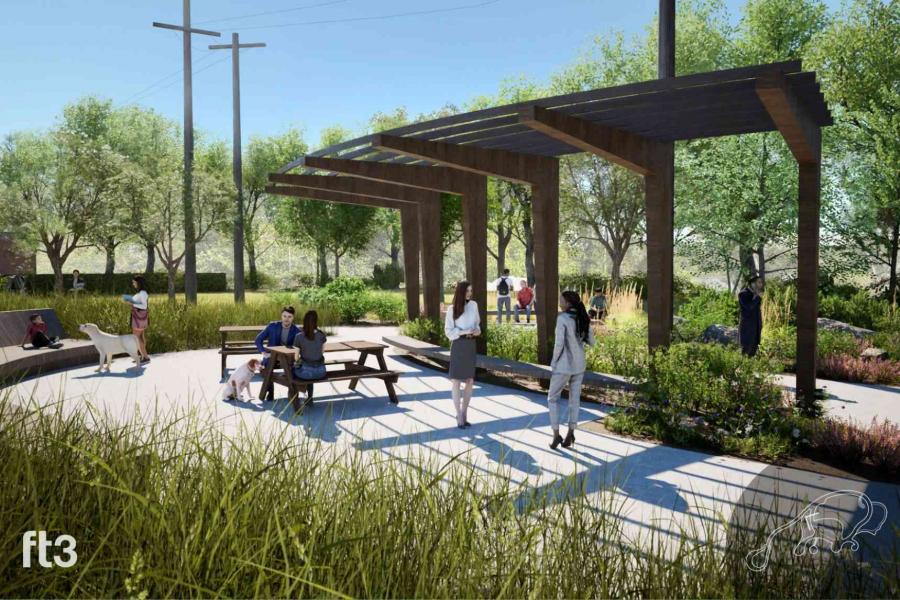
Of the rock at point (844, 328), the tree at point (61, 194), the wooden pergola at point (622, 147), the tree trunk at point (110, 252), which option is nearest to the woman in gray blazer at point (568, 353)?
the wooden pergola at point (622, 147)

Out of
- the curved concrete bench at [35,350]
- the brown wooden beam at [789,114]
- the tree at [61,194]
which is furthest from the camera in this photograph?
the tree at [61,194]

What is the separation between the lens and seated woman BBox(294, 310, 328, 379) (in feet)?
28.7

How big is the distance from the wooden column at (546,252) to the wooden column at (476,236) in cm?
115

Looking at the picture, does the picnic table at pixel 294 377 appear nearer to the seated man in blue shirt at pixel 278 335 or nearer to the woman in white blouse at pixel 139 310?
the seated man in blue shirt at pixel 278 335

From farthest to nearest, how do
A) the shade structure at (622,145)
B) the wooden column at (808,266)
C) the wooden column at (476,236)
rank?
the wooden column at (476,236), the wooden column at (808,266), the shade structure at (622,145)

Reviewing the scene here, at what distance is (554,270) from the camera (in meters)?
11.4

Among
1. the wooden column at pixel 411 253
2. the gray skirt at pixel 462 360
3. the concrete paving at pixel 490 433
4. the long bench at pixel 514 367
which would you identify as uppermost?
the wooden column at pixel 411 253

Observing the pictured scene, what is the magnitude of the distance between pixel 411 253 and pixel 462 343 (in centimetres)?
763

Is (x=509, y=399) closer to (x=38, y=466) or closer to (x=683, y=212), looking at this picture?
(x=38, y=466)

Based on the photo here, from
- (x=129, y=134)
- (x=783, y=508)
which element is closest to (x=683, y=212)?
(x=783, y=508)

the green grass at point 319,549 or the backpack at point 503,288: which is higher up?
the backpack at point 503,288

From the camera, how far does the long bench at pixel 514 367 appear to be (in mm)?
9086

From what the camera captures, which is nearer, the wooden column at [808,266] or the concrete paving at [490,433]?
the concrete paving at [490,433]

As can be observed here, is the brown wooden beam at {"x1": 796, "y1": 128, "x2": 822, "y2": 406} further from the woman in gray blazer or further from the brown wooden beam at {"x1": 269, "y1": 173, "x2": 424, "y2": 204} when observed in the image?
the brown wooden beam at {"x1": 269, "y1": 173, "x2": 424, "y2": 204}
